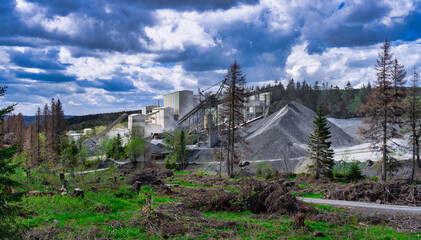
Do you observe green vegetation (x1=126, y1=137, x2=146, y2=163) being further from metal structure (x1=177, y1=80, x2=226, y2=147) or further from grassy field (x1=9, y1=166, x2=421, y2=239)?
grassy field (x1=9, y1=166, x2=421, y2=239)

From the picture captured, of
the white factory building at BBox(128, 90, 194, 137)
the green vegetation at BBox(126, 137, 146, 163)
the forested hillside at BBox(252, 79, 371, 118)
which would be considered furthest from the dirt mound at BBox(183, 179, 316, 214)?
the forested hillside at BBox(252, 79, 371, 118)

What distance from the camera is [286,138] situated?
42969 millimetres

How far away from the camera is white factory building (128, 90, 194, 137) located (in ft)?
242

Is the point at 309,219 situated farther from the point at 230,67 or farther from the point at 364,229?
the point at 230,67

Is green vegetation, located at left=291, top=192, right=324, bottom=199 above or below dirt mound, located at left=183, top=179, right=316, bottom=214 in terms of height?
below

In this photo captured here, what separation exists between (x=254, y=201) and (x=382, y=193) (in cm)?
944

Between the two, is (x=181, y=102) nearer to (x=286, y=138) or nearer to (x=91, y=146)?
(x=91, y=146)

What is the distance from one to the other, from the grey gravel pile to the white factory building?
23208mm

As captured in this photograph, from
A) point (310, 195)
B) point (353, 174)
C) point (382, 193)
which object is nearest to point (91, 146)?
point (353, 174)

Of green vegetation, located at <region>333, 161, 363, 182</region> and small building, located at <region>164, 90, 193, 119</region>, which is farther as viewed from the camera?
small building, located at <region>164, 90, 193, 119</region>

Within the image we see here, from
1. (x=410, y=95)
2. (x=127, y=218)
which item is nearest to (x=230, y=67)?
(x=410, y=95)

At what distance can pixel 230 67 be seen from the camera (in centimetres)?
3203

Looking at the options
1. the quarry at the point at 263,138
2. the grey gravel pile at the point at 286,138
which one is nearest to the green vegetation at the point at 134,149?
the quarry at the point at 263,138

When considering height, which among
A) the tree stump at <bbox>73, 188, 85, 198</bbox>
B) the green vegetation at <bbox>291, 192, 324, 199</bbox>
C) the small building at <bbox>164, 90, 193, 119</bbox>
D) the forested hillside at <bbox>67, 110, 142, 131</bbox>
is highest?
the small building at <bbox>164, 90, 193, 119</bbox>
